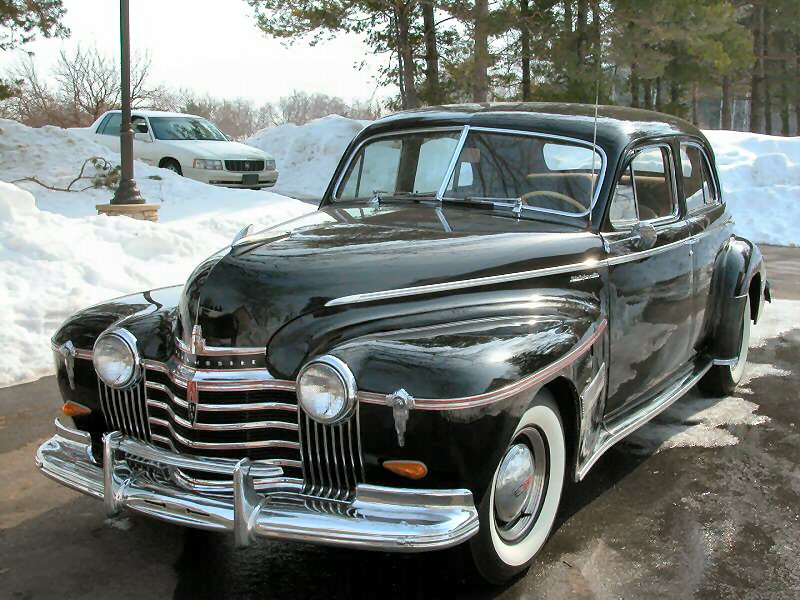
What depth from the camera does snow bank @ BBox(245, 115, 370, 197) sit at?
78.1ft

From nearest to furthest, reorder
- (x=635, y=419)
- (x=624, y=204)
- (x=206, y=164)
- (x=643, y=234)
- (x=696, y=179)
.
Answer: (x=635, y=419), (x=643, y=234), (x=624, y=204), (x=696, y=179), (x=206, y=164)

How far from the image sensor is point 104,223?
8.88m

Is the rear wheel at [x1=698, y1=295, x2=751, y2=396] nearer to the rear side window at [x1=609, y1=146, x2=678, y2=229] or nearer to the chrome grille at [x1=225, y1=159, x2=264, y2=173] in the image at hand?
the rear side window at [x1=609, y1=146, x2=678, y2=229]

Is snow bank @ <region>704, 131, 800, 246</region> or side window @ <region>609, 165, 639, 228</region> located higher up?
side window @ <region>609, 165, 639, 228</region>

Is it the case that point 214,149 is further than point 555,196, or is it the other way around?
point 214,149

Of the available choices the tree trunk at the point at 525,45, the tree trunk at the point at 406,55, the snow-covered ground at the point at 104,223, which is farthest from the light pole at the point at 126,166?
the tree trunk at the point at 406,55

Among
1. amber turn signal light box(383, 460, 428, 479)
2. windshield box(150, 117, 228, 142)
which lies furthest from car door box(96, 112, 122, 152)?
amber turn signal light box(383, 460, 428, 479)

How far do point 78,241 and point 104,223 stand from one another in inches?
30.7

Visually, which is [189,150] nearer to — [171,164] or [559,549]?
[171,164]

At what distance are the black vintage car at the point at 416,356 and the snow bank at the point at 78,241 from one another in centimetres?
269

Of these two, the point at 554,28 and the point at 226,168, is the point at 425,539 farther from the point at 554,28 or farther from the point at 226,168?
the point at 554,28

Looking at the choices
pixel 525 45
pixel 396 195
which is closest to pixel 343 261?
pixel 396 195

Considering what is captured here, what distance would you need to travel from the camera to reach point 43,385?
559 cm

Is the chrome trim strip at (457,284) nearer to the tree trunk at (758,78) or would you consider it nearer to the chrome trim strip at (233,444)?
the chrome trim strip at (233,444)
